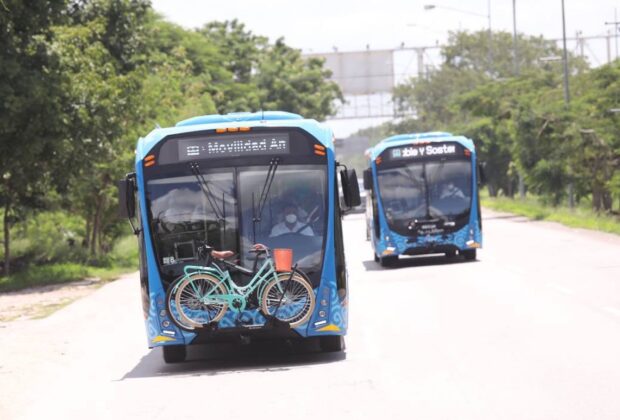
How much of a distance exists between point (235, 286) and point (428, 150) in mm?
13824

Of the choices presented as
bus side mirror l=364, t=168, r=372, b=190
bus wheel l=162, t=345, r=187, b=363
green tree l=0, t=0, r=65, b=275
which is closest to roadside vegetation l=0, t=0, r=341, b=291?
green tree l=0, t=0, r=65, b=275

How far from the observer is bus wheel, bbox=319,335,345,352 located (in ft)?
43.2

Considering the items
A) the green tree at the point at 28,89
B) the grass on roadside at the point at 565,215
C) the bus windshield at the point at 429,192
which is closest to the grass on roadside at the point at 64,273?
the green tree at the point at 28,89

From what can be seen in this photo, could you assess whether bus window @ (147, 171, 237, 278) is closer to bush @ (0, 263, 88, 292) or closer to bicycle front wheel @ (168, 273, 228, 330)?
bicycle front wheel @ (168, 273, 228, 330)

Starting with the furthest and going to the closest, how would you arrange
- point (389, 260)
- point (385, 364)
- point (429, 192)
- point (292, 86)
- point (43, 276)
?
point (292, 86) → point (43, 276) → point (389, 260) → point (429, 192) → point (385, 364)

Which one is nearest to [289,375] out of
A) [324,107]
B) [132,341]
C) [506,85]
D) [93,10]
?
[132,341]

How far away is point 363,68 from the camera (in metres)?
84.9

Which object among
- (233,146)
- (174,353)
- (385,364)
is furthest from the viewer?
(174,353)

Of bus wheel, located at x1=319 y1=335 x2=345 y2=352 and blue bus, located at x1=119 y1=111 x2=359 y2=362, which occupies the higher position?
blue bus, located at x1=119 y1=111 x2=359 y2=362

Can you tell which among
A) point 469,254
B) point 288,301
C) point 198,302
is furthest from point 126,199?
point 469,254

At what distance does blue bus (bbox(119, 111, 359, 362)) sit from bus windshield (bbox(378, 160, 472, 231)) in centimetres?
1264

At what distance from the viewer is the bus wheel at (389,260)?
88.5ft

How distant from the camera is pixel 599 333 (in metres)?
13.0

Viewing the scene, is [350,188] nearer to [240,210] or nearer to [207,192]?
[240,210]
